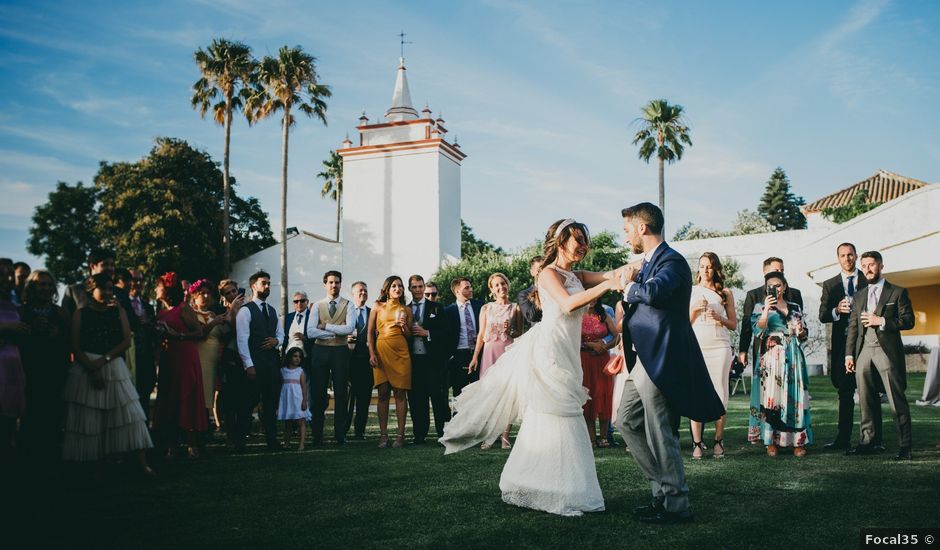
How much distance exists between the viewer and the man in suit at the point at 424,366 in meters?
9.11

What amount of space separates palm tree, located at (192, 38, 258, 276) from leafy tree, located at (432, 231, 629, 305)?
12.3 m

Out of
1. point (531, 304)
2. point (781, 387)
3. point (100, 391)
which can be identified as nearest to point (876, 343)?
point (781, 387)

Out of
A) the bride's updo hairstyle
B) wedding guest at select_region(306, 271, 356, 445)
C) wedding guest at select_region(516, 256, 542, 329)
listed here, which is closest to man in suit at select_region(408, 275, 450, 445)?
wedding guest at select_region(306, 271, 356, 445)

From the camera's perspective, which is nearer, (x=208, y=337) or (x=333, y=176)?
(x=208, y=337)

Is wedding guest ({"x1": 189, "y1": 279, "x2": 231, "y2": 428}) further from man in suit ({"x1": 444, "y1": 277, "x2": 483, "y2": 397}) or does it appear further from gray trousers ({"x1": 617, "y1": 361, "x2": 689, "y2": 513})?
gray trousers ({"x1": 617, "y1": 361, "x2": 689, "y2": 513})

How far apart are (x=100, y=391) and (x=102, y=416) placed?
231 mm

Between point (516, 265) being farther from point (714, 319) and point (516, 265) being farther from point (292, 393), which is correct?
point (714, 319)

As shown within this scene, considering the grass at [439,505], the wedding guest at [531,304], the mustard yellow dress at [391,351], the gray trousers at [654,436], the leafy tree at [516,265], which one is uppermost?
the leafy tree at [516,265]

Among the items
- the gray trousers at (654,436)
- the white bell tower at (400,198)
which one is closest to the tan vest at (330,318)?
the gray trousers at (654,436)

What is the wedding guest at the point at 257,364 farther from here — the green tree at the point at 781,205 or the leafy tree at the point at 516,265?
the green tree at the point at 781,205

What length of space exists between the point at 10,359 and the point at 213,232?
112ft

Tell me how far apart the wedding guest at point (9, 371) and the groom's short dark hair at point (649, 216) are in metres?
5.49

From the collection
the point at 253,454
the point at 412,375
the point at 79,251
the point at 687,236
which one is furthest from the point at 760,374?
the point at 687,236

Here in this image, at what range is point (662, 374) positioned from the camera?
4414 millimetres
